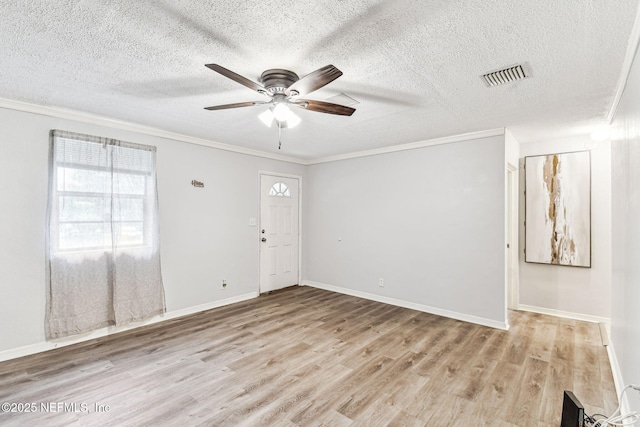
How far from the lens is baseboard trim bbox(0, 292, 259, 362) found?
2.91 metres

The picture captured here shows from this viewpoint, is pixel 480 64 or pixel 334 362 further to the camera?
pixel 334 362

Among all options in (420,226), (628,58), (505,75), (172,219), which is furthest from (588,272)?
(172,219)

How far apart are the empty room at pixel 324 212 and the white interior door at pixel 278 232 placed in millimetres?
50

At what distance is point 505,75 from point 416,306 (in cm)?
325

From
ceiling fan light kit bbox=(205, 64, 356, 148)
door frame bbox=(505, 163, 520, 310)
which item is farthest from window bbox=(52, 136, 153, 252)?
door frame bbox=(505, 163, 520, 310)

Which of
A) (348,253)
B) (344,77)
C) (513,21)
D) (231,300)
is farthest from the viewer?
(348,253)

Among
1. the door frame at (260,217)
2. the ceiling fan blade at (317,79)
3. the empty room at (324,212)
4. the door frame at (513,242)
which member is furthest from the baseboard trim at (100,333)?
the door frame at (513,242)

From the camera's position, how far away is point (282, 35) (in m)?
1.78

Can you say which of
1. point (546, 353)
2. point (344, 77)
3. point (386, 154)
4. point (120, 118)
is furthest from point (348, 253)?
point (120, 118)

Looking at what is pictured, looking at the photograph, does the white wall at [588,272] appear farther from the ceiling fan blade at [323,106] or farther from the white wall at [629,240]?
the ceiling fan blade at [323,106]

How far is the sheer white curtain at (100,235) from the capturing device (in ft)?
10.2

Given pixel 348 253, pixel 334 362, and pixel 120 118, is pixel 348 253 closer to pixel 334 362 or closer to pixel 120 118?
pixel 334 362

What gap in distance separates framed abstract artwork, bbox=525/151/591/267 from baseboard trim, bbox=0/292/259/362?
14.9 feet

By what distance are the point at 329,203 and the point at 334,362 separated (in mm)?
3172
